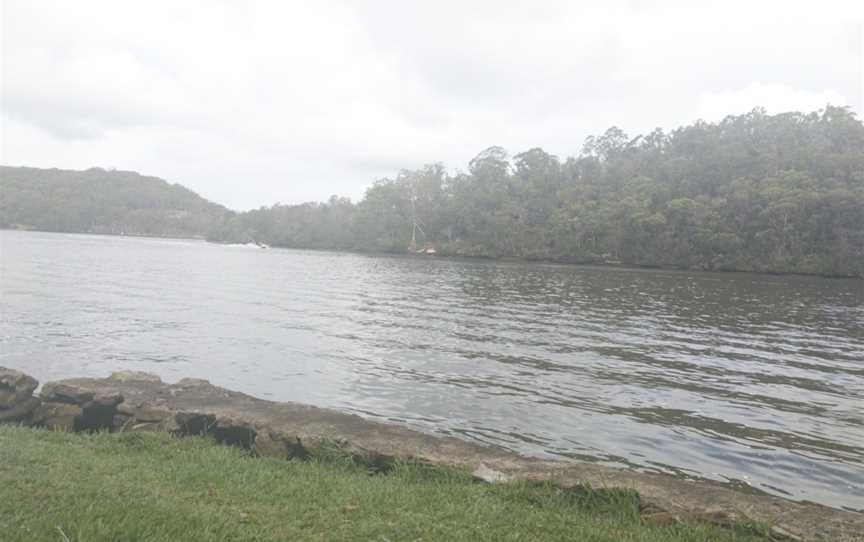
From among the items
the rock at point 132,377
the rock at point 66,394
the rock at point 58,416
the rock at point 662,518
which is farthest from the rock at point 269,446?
the rock at point 662,518

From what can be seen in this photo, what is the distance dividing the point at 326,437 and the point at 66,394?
18.8 ft

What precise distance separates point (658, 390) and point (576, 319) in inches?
541

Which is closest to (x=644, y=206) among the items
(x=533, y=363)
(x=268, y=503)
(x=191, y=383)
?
(x=533, y=363)

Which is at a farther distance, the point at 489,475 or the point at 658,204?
the point at 658,204

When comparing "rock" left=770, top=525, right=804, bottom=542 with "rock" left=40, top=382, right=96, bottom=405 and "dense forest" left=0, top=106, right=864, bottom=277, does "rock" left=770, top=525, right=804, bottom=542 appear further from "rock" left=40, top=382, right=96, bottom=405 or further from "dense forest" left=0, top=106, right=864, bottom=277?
"dense forest" left=0, top=106, right=864, bottom=277

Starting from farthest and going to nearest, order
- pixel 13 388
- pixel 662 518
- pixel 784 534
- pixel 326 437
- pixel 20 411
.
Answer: pixel 13 388 < pixel 20 411 < pixel 326 437 < pixel 662 518 < pixel 784 534

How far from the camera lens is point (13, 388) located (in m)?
10.2

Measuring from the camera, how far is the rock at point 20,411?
970cm

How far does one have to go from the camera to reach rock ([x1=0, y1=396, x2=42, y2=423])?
970 cm

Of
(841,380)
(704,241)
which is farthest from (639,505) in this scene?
(704,241)

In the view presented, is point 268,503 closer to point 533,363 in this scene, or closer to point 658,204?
point 533,363

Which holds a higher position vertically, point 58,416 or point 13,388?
point 13,388

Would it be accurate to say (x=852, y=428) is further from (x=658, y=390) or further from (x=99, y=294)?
(x=99, y=294)

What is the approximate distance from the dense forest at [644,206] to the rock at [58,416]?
89.1 metres
